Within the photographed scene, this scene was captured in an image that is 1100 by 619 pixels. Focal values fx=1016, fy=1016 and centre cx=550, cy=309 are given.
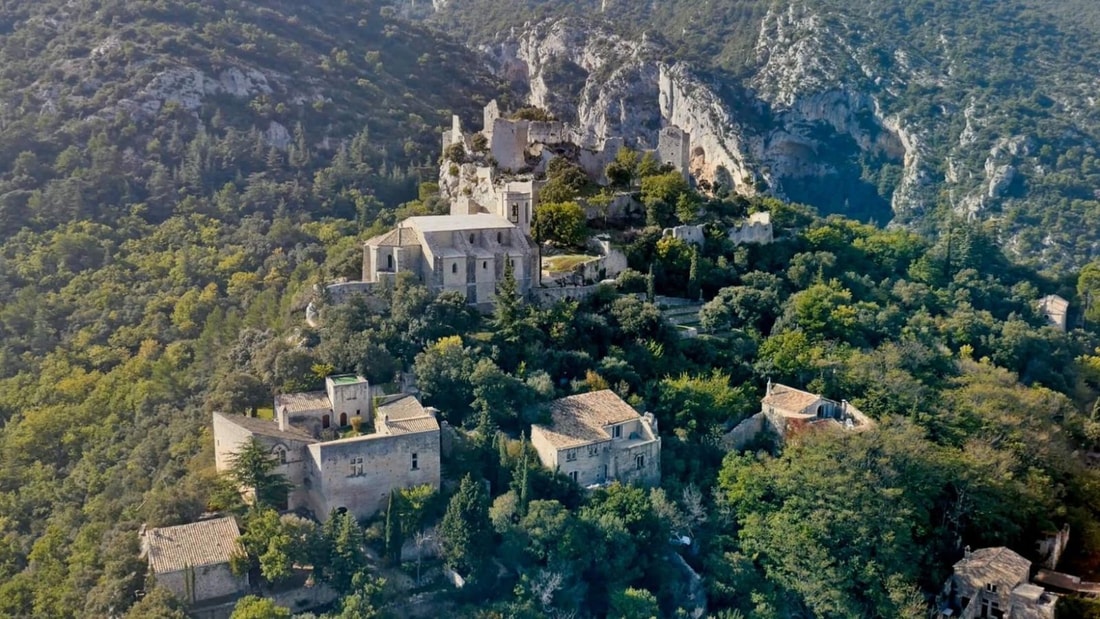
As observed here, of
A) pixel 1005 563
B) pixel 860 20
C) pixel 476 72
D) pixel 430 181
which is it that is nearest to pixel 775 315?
pixel 1005 563

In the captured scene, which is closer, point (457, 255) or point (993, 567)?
point (993, 567)

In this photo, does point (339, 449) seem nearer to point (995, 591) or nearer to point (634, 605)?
point (634, 605)

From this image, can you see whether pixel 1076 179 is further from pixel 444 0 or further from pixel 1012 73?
pixel 444 0

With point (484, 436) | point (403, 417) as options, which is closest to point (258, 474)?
point (403, 417)

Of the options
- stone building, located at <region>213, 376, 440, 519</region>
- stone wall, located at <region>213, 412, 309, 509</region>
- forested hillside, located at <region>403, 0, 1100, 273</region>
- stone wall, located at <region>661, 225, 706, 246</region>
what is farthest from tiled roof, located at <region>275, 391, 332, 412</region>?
forested hillside, located at <region>403, 0, 1100, 273</region>

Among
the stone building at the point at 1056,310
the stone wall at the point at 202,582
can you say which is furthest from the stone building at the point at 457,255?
the stone building at the point at 1056,310

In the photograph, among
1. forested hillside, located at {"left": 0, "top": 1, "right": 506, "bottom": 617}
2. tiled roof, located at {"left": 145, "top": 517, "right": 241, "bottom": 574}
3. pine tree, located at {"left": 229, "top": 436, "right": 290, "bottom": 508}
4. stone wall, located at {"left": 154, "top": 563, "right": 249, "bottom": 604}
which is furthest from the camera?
forested hillside, located at {"left": 0, "top": 1, "right": 506, "bottom": 617}

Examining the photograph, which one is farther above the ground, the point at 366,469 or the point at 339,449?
the point at 339,449

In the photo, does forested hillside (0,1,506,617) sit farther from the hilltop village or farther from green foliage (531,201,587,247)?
green foliage (531,201,587,247)
